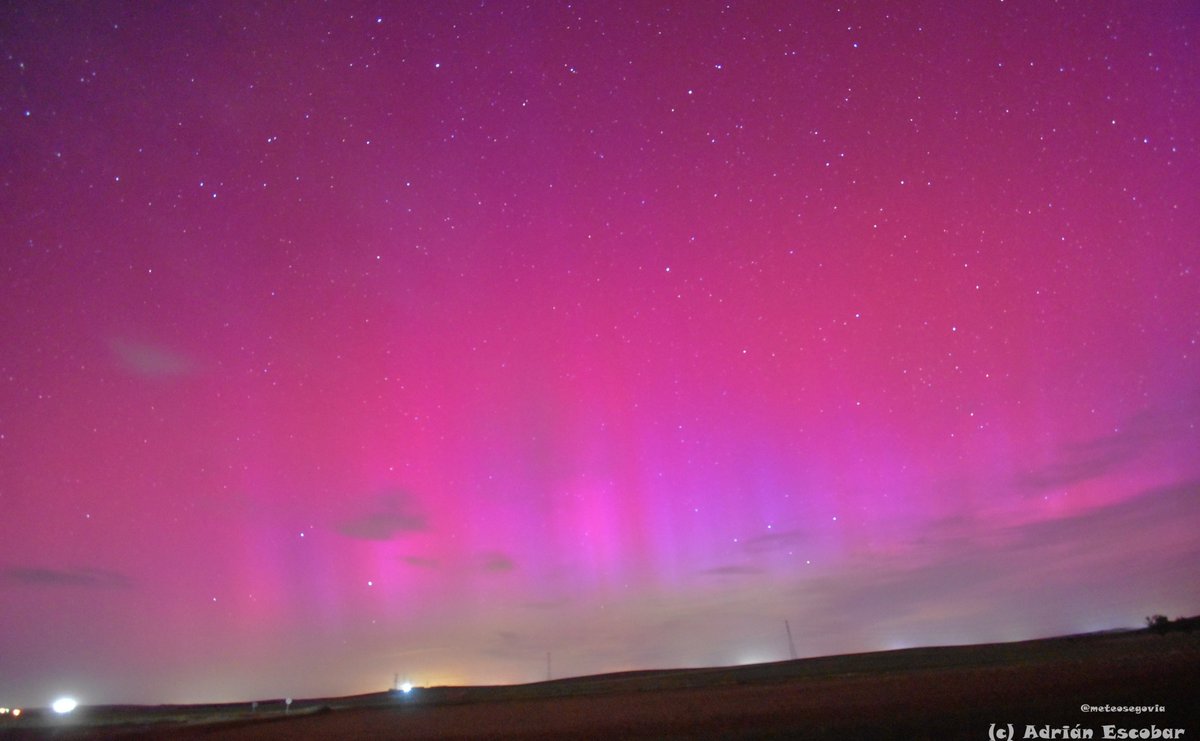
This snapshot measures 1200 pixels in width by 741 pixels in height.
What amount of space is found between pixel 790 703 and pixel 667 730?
276 inches

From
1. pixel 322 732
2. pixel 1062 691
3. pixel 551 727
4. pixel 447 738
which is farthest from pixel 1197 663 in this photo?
pixel 322 732

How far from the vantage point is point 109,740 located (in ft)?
83.6

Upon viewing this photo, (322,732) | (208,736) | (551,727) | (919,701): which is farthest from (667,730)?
(208,736)

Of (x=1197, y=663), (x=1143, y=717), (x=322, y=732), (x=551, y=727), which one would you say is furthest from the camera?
(x=322, y=732)

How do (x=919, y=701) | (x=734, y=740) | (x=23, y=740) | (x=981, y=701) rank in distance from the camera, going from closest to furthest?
(x=734, y=740) < (x=981, y=701) < (x=919, y=701) < (x=23, y=740)

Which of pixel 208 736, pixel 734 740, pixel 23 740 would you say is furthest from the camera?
pixel 23 740

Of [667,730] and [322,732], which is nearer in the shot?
[667,730]

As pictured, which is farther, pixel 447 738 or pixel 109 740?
pixel 109 740

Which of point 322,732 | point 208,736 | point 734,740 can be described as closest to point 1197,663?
point 734,740

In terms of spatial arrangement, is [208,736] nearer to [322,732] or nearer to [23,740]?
[322,732]

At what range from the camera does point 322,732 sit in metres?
21.8

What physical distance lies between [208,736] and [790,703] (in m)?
23.2

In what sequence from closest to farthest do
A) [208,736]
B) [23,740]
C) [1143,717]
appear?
[1143,717] → [208,736] → [23,740]

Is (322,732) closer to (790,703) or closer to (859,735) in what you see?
(790,703)
